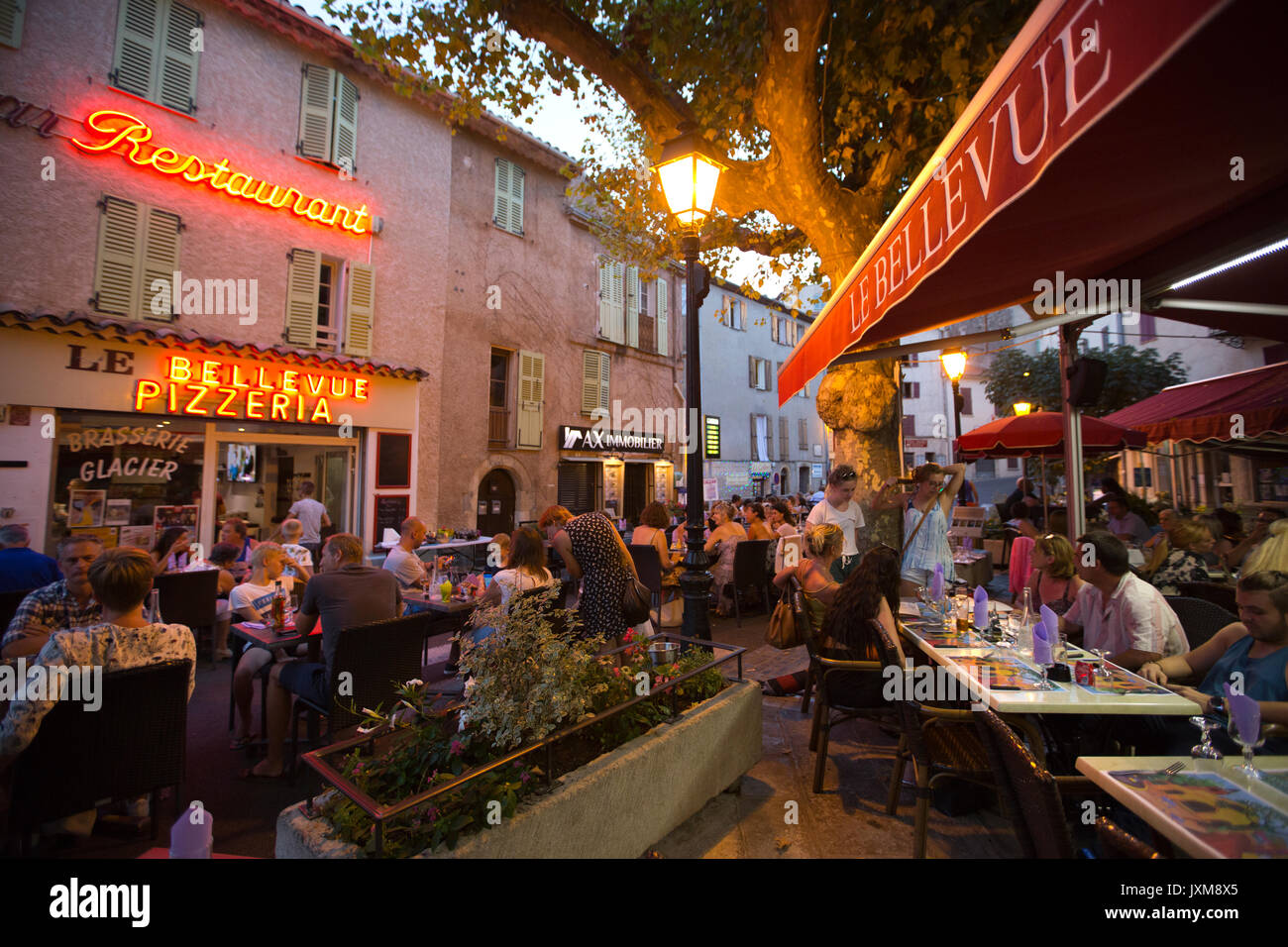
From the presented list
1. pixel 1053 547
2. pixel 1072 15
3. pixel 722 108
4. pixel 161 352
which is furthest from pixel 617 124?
pixel 1072 15

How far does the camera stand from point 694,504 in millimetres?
4758

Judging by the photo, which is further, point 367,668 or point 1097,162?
point 367,668

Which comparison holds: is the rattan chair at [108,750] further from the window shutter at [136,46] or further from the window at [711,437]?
the window at [711,437]

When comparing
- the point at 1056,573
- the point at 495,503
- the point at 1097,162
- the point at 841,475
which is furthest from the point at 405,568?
the point at 495,503

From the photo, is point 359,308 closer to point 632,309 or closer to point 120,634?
point 632,309

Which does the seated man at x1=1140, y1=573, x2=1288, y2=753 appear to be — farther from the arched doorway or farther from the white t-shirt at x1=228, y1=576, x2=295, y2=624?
the arched doorway

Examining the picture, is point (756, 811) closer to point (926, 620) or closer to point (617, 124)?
point (926, 620)

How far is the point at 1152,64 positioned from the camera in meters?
1.04

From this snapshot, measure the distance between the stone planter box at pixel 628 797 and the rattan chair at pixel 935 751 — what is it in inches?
34.7

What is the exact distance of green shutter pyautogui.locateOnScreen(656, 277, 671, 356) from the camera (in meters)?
17.7

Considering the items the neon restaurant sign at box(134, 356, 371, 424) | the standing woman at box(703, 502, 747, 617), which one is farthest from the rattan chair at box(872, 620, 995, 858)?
the neon restaurant sign at box(134, 356, 371, 424)

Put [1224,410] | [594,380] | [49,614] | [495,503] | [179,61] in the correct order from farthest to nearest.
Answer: [594,380]
[495,503]
[179,61]
[1224,410]
[49,614]

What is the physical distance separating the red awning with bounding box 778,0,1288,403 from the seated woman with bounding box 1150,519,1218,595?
311 cm

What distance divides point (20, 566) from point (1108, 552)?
7.60 m
